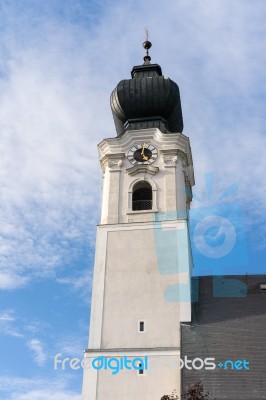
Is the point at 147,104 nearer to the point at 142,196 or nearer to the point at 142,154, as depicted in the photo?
the point at 142,154

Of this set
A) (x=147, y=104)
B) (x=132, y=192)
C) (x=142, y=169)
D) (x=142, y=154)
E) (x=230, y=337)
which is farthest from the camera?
(x=147, y=104)

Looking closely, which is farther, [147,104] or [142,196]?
[147,104]

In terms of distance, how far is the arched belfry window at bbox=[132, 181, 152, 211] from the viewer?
21.2 metres

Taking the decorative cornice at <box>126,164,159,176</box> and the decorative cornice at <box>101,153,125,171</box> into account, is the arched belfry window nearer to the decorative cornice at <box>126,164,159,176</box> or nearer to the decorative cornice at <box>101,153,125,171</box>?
the decorative cornice at <box>126,164,159,176</box>

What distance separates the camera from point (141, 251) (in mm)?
19547

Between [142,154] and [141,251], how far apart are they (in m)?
4.22

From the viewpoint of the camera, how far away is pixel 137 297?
18.6 meters

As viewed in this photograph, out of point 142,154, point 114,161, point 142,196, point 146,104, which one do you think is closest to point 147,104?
point 146,104

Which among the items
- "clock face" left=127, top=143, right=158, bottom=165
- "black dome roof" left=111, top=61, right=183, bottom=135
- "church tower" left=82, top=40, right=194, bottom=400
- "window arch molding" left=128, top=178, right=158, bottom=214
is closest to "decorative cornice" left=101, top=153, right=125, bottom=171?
"church tower" left=82, top=40, right=194, bottom=400

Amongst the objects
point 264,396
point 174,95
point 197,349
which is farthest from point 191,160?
point 264,396

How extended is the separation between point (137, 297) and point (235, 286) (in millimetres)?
3300

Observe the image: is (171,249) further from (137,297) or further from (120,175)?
(120,175)

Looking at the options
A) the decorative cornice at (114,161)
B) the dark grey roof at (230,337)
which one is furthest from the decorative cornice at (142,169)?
the dark grey roof at (230,337)

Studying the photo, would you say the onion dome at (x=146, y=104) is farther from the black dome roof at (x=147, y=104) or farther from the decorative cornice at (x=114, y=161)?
the decorative cornice at (x=114, y=161)
